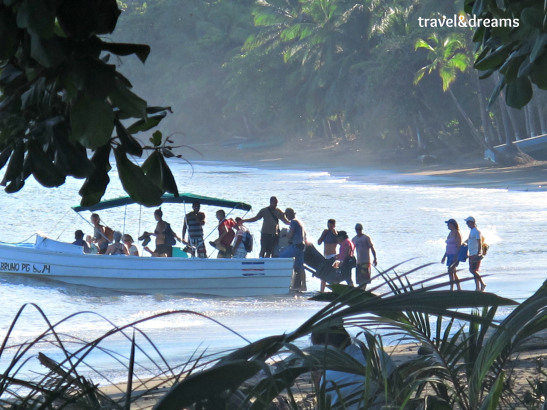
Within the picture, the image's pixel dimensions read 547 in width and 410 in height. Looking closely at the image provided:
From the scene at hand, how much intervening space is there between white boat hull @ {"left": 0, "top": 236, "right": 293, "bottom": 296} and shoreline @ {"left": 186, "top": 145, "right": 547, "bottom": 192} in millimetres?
21177

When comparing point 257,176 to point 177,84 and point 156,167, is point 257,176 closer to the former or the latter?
point 177,84

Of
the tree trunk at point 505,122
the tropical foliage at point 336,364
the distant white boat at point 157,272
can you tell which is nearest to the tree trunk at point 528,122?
the tree trunk at point 505,122

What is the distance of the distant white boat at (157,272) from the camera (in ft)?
50.1

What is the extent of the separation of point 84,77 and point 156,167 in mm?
608

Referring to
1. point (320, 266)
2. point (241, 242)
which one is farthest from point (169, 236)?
point (320, 266)

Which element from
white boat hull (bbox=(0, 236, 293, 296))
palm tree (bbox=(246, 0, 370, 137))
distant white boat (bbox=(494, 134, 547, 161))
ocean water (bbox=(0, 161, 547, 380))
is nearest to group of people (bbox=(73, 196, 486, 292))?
white boat hull (bbox=(0, 236, 293, 296))

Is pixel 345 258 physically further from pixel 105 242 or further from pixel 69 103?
pixel 69 103

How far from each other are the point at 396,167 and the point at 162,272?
113 feet

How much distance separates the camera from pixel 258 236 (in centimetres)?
2738

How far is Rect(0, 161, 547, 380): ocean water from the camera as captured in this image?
12484mm

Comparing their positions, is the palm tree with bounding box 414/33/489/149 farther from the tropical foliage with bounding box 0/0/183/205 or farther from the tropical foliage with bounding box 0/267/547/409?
the tropical foliage with bounding box 0/0/183/205

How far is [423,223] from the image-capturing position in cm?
2820

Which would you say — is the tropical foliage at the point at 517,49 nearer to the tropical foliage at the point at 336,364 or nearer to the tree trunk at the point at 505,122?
the tropical foliage at the point at 336,364

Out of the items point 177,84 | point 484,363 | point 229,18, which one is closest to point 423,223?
point 484,363
